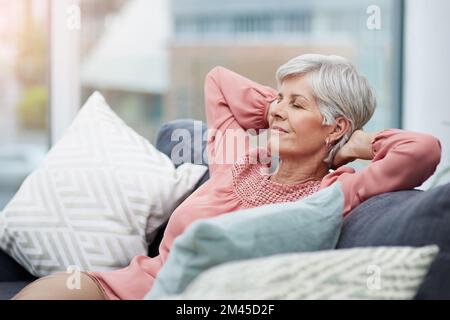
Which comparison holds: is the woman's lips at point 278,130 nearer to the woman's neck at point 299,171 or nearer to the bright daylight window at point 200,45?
the woman's neck at point 299,171

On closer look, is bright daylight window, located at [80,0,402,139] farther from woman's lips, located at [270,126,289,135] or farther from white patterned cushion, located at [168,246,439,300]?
white patterned cushion, located at [168,246,439,300]

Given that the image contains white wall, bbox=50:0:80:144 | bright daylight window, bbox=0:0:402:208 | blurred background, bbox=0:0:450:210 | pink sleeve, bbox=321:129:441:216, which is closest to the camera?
pink sleeve, bbox=321:129:441:216

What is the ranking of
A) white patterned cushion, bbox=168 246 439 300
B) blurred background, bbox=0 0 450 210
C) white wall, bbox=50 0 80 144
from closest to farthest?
white patterned cushion, bbox=168 246 439 300 → white wall, bbox=50 0 80 144 → blurred background, bbox=0 0 450 210

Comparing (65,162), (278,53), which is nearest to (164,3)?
(278,53)

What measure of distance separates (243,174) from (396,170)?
41 cm

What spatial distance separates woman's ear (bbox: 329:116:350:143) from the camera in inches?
60.2

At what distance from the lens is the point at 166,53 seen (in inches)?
121

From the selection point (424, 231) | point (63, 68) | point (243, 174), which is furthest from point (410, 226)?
point (63, 68)

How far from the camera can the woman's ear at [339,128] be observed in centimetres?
153

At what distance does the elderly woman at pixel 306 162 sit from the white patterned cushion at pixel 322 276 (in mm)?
326

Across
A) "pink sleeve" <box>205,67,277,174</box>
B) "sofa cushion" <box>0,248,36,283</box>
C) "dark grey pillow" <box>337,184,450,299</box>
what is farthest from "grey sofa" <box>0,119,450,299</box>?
"sofa cushion" <box>0,248,36,283</box>

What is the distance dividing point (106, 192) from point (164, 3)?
158cm

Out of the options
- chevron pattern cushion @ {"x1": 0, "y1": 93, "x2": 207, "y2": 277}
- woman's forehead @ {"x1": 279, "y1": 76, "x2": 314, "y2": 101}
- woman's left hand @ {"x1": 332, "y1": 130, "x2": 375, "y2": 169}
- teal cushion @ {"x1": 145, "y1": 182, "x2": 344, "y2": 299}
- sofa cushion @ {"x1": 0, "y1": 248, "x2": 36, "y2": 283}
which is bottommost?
sofa cushion @ {"x1": 0, "y1": 248, "x2": 36, "y2": 283}

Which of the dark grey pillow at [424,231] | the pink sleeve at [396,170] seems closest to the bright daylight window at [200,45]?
the pink sleeve at [396,170]
